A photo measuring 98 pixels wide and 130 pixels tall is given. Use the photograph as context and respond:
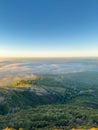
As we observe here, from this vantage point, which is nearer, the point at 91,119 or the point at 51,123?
the point at 51,123

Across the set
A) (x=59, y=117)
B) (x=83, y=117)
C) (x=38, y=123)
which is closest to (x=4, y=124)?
(x=38, y=123)

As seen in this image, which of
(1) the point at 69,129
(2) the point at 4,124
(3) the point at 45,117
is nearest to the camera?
(1) the point at 69,129

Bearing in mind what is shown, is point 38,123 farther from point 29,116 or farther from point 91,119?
point 91,119

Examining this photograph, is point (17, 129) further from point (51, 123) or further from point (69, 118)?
point (69, 118)

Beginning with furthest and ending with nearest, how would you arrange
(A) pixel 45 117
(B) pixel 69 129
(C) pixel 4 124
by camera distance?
(A) pixel 45 117
(C) pixel 4 124
(B) pixel 69 129

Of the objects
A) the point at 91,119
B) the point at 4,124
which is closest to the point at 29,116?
the point at 4,124

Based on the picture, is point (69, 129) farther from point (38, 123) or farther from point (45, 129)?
point (38, 123)

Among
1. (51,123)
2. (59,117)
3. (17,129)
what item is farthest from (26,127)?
(59,117)

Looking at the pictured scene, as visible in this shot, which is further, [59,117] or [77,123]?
[59,117]
